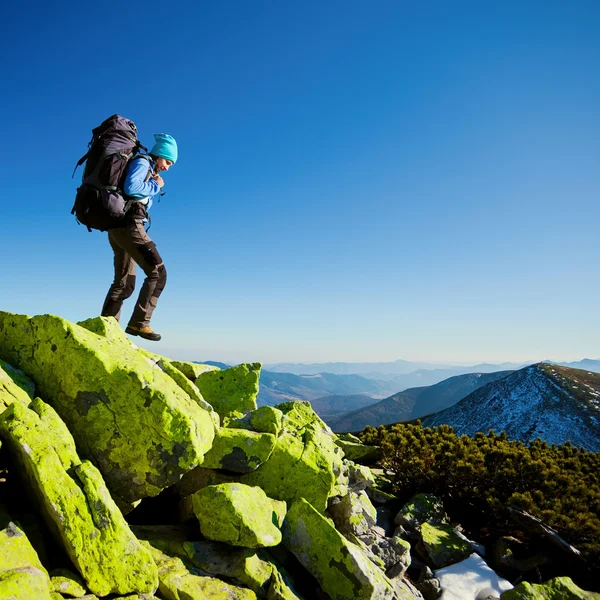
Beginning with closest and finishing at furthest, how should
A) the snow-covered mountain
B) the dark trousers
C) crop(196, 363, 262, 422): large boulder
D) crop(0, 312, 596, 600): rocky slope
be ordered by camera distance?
crop(0, 312, 596, 600): rocky slope
the dark trousers
crop(196, 363, 262, 422): large boulder
the snow-covered mountain

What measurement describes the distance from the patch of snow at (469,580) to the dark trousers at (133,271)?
9.80 meters

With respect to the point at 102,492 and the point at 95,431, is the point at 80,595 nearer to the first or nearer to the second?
the point at 102,492

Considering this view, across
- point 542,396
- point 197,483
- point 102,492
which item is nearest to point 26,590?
point 102,492

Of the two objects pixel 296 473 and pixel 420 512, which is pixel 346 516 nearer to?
pixel 296 473

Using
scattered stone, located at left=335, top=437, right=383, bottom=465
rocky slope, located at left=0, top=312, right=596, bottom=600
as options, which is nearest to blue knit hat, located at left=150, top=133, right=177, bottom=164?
rocky slope, located at left=0, top=312, right=596, bottom=600

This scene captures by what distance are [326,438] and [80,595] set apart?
660 cm

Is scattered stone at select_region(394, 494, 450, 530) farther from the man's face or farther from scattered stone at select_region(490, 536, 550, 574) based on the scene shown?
the man's face

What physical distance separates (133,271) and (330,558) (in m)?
7.89

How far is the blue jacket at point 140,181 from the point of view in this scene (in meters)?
8.04

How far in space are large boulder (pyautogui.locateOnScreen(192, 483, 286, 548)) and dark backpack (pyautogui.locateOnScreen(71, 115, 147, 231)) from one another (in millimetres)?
5837

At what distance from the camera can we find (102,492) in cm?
503

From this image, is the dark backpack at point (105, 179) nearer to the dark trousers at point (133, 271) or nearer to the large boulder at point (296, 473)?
the dark trousers at point (133, 271)

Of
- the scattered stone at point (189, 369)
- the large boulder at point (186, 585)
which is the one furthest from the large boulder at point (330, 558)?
the scattered stone at point (189, 369)

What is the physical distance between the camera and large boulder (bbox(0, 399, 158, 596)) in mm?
4613
